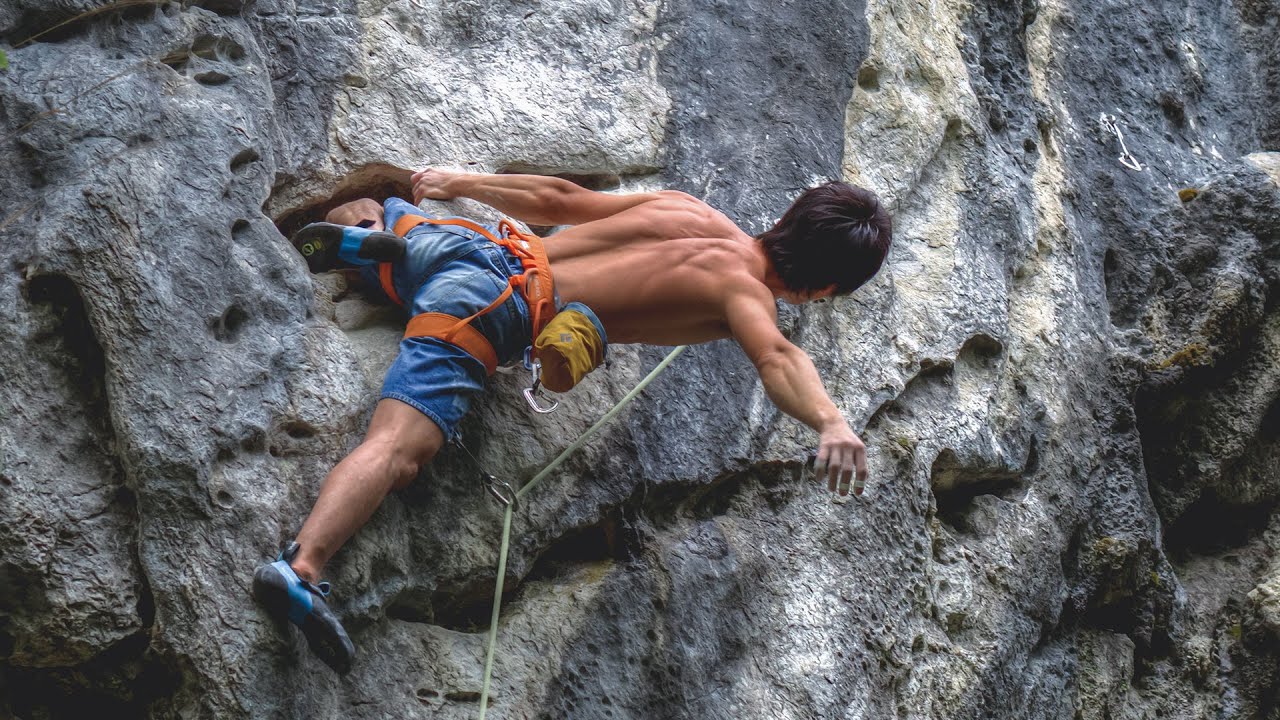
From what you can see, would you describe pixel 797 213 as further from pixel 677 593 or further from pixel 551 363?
pixel 677 593

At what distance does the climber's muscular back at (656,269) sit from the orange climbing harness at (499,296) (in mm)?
61

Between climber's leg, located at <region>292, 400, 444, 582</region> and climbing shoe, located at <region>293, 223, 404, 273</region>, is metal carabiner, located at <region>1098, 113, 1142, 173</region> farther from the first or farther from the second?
climber's leg, located at <region>292, 400, 444, 582</region>

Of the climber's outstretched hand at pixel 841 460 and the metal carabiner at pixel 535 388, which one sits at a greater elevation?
the climber's outstretched hand at pixel 841 460

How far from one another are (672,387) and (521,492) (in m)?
0.77

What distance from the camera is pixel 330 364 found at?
3.78 m

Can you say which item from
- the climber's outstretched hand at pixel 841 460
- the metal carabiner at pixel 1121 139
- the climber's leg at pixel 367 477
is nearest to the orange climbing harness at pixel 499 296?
the climber's leg at pixel 367 477

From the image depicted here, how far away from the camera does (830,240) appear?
3.93 m

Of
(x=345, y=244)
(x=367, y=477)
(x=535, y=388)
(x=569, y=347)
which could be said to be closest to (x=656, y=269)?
(x=569, y=347)

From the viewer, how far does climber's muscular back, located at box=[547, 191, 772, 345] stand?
12.7 feet

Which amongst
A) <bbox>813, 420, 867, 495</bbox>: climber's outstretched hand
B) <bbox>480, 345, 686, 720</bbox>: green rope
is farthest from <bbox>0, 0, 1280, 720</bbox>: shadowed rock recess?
<bbox>813, 420, 867, 495</bbox>: climber's outstretched hand

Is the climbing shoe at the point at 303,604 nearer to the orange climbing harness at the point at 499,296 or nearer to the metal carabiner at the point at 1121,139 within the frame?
the orange climbing harness at the point at 499,296

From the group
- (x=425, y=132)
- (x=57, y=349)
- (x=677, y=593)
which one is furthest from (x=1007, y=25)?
(x=57, y=349)

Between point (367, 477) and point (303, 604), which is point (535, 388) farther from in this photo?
point (303, 604)

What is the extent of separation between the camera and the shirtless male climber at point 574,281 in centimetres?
356
